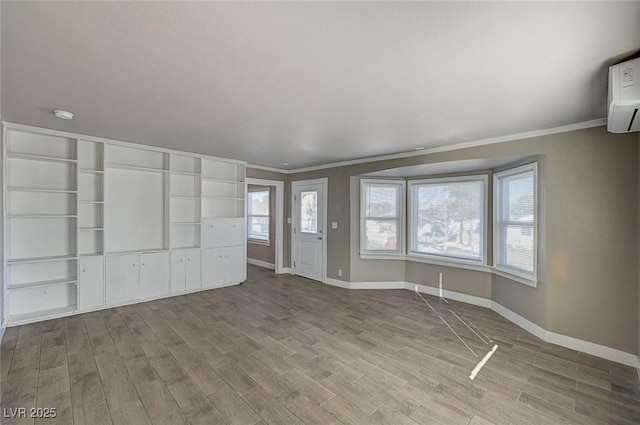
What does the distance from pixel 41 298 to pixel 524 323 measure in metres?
6.15

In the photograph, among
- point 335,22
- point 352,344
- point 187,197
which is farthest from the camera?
point 187,197

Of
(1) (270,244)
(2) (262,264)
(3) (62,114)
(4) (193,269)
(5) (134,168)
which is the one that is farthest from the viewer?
(2) (262,264)

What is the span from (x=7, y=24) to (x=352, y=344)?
138 inches

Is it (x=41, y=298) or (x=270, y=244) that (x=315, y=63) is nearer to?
(x=41, y=298)

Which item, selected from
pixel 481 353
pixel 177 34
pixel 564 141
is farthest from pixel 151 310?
pixel 564 141

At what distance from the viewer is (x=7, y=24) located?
1.50 m

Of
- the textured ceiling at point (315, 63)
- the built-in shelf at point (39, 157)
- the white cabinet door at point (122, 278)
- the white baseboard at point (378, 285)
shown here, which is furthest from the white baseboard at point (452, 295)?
the built-in shelf at point (39, 157)

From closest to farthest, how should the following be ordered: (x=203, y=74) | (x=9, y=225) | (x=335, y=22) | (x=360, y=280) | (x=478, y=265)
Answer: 1. (x=335, y=22)
2. (x=203, y=74)
3. (x=9, y=225)
4. (x=478, y=265)
5. (x=360, y=280)

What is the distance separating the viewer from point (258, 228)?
773cm

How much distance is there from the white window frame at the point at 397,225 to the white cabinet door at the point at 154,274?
3.35 meters

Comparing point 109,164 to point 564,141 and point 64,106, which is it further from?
point 564,141

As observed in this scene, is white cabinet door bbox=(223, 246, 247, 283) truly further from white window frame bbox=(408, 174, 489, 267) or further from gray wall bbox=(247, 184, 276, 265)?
white window frame bbox=(408, 174, 489, 267)

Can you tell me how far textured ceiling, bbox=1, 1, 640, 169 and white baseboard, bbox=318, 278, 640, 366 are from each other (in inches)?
91.0

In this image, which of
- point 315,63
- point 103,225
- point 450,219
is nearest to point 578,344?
point 450,219
